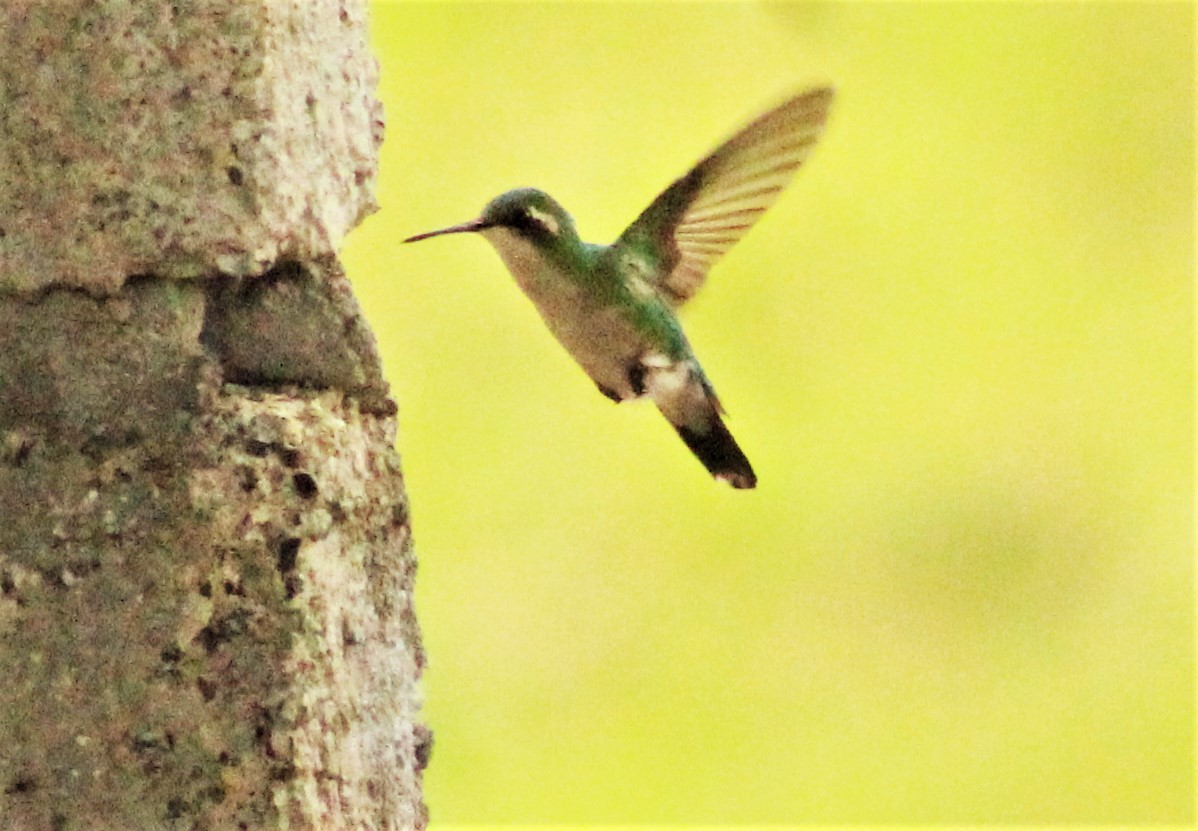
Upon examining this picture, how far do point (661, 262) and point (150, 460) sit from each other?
88 centimetres

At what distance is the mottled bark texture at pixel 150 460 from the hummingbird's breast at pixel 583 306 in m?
0.58

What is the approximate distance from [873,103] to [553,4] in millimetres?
647

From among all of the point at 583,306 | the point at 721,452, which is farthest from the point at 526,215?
the point at 721,452

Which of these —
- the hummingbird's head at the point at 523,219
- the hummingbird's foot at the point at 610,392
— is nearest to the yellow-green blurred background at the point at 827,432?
the hummingbird's foot at the point at 610,392

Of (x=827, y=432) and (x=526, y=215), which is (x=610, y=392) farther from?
(x=827, y=432)

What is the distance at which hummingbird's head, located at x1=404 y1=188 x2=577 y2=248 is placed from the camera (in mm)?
1548

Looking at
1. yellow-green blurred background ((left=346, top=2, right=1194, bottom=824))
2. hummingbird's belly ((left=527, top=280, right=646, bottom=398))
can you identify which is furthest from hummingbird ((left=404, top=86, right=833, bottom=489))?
yellow-green blurred background ((left=346, top=2, right=1194, bottom=824))

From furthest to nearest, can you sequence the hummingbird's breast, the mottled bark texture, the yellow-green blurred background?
the yellow-green blurred background < the hummingbird's breast < the mottled bark texture

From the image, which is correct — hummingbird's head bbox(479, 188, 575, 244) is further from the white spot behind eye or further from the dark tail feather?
the dark tail feather

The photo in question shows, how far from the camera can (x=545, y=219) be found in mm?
1593

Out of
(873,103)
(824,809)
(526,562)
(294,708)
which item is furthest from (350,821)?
(873,103)

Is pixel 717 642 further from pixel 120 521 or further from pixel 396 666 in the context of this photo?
pixel 120 521

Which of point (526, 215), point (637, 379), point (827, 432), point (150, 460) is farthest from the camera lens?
point (827, 432)

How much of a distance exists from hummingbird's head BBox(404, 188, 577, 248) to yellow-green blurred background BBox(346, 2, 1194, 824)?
101cm
